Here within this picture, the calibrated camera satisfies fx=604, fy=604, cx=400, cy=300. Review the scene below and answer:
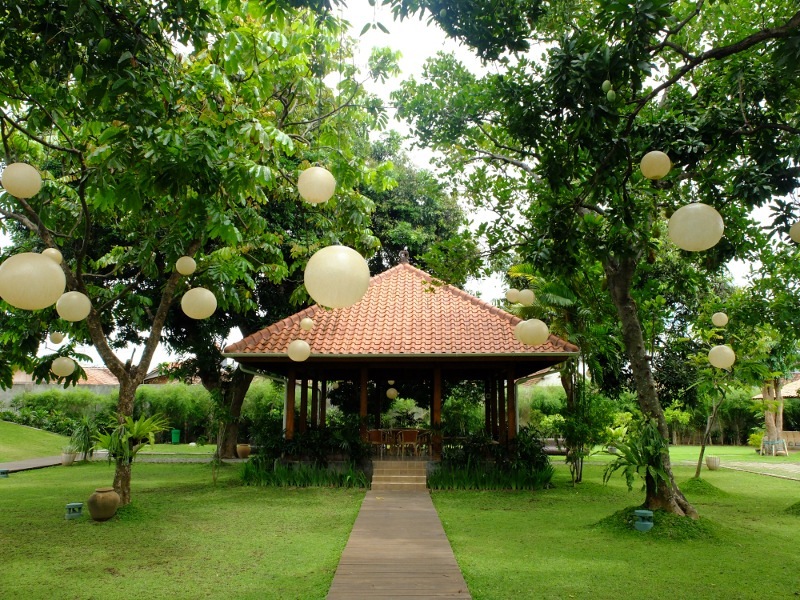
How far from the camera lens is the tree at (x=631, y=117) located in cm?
402

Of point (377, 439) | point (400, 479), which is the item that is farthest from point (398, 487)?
point (377, 439)

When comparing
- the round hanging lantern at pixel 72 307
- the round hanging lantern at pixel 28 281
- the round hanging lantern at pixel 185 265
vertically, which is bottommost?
the round hanging lantern at pixel 28 281

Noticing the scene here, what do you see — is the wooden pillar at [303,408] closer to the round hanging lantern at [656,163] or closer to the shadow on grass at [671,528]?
the shadow on grass at [671,528]

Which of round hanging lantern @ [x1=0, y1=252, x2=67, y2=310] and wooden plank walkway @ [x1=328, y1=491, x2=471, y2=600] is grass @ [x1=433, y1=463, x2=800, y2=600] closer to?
wooden plank walkway @ [x1=328, y1=491, x2=471, y2=600]

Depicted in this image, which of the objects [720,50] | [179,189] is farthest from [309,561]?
[720,50]

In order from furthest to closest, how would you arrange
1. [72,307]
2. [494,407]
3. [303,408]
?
[494,407]
[303,408]
[72,307]

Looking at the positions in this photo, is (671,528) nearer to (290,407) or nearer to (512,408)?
(512,408)

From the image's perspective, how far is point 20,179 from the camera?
484cm

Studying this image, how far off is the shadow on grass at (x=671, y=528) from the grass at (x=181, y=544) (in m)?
3.37

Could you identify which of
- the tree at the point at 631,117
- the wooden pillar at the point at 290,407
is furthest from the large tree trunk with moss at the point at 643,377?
the wooden pillar at the point at 290,407

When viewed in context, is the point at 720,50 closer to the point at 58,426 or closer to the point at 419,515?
the point at 419,515

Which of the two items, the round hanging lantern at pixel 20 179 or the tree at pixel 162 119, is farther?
the round hanging lantern at pixel 20 179

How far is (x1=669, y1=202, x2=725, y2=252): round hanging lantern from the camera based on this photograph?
408cm

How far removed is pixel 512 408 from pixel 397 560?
22.7 ft
